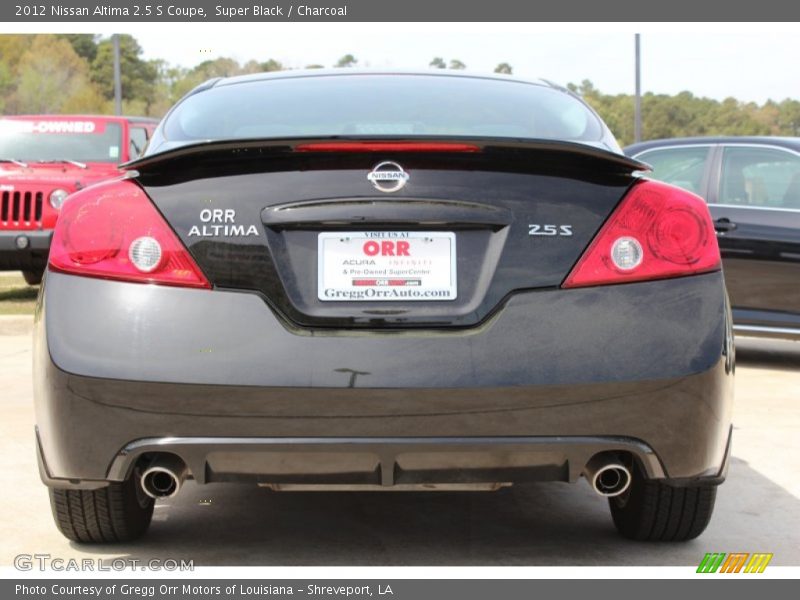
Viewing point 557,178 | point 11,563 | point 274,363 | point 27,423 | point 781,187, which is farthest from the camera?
point 781,187

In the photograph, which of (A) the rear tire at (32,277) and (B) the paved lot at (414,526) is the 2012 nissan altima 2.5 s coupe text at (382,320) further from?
(A) the rear tire at (32,277)

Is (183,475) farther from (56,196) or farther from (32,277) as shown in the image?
(32,277)

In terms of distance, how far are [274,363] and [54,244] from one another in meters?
0.78

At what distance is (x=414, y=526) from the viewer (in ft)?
14.2

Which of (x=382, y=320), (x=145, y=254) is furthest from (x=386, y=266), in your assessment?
(x=145, y=254)

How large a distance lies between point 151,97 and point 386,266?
365ft

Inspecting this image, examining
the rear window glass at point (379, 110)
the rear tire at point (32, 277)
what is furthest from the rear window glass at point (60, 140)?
the rear window glass at point (379, 110)

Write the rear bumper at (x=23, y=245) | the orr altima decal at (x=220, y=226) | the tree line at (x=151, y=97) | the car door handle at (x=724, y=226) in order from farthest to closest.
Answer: the tree line at (x=151, y=97)
the rear bumper at (x=23, y=245)
the car door handle at (x=724, y=226)
the orr altima decal at (x=220, y=226)

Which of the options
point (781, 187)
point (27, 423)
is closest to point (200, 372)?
point (27, 423)

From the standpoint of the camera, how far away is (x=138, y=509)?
3.98 meters

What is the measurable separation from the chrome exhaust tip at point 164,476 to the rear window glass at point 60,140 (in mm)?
10913

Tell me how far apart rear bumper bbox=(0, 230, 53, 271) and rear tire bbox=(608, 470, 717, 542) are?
34.1 feet

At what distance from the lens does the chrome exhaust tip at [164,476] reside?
3486mm
